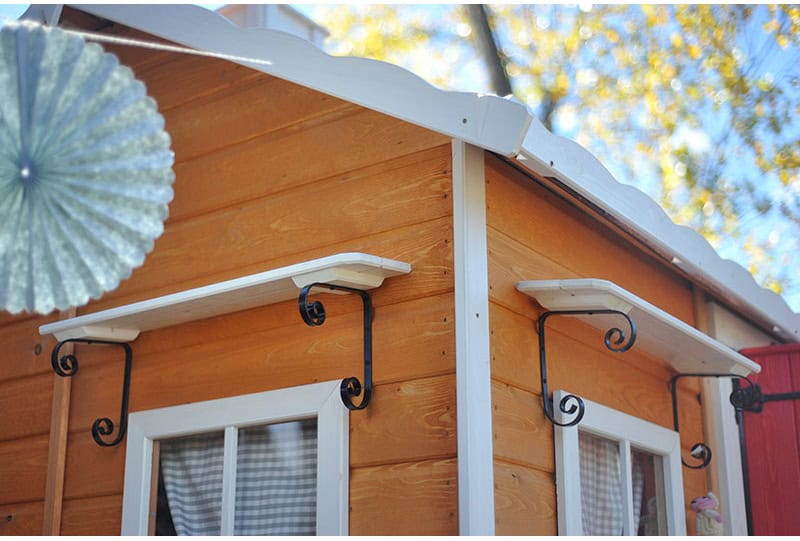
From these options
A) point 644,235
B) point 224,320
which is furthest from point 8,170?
point 644,235

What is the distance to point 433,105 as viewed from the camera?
8.59ft

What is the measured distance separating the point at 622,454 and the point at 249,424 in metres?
1.09

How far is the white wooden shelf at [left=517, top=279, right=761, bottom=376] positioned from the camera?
8.73 feet

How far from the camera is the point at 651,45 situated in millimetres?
8914

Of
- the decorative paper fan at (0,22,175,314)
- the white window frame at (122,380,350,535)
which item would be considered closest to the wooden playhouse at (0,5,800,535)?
the white window frame at (122,380,350,535)

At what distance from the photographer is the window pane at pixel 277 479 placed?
2.66 meters

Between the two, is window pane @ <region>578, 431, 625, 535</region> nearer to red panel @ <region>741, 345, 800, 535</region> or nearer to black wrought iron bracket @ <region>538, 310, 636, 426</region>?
black wrought iron bracket @ <region>538, 310, 636, 426</region>

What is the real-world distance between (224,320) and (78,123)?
0.67 meters

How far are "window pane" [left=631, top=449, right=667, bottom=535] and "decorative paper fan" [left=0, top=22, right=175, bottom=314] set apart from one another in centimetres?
163

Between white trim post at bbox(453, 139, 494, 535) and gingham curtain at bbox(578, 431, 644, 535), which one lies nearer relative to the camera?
white trim post at bbox(453, 139, 494, 535)

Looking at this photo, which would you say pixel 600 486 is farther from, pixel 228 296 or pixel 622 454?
pixel 228 296

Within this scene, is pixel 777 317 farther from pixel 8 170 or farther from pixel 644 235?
pixel 8 170

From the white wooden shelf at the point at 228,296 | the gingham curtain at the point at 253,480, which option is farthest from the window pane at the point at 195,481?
the white wooden shelf at the point at 228,296

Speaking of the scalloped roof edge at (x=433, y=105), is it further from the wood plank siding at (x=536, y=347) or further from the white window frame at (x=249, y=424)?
the white window frame at (x=249, y=424)
